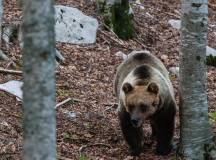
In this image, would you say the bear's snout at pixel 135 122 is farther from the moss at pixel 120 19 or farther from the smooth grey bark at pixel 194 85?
the moss at pixel 120 19

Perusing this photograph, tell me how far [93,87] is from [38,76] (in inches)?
247

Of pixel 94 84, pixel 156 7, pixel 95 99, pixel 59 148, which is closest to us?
pixel 59 148

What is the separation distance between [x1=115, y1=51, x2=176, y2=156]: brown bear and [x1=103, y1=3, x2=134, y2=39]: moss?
4588 millimetres

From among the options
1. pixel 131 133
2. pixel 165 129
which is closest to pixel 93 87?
pixel 131 133

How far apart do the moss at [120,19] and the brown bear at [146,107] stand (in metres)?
4.59

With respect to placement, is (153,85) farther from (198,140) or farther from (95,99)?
(95,99)

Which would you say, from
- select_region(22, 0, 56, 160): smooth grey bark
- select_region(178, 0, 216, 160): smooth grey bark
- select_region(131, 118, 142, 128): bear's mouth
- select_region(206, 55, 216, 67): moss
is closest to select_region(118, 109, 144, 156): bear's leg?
select_region(131, 118, 142, 128): bear's mouth

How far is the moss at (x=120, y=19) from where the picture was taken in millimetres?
12438

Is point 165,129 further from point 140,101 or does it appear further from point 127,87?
point 127,87

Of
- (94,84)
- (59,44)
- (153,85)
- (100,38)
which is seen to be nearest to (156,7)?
(100,38)

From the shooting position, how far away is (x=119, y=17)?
12586mm

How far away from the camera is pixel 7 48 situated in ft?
33.6

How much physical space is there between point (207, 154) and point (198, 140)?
9.8 inches

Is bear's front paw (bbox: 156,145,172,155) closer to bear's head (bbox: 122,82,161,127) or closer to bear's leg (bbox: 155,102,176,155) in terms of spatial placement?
bear's leg (bbox: 155,102,176,155)
